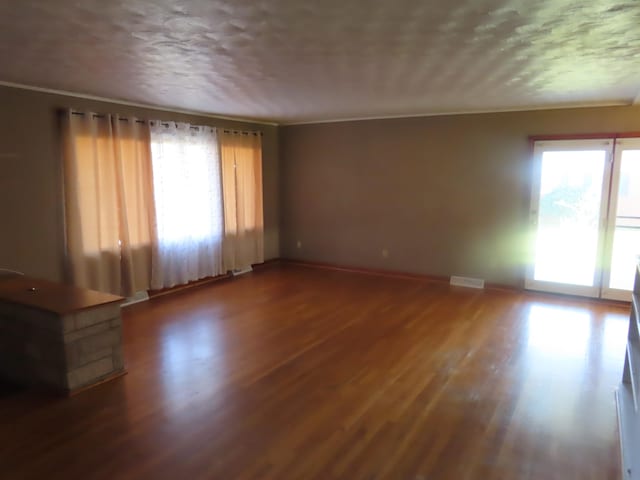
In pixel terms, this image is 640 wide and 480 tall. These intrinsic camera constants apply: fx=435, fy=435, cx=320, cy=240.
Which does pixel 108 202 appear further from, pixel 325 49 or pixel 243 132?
pixel 325 49

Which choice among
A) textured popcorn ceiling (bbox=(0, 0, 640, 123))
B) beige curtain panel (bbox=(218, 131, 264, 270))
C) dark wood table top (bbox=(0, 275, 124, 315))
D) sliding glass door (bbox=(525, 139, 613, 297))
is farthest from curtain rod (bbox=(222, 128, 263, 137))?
sliding glass door (bbox=(525, 139, 613, 297))

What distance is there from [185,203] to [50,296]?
2.54 m

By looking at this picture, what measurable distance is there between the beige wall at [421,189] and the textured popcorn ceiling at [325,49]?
3.51 ft

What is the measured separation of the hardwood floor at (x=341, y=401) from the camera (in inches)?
91.0

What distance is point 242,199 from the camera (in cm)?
657

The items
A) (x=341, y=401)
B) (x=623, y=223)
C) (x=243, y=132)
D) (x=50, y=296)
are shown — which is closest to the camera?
(x=341, y=401)

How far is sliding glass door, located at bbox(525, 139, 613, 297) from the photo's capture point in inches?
203

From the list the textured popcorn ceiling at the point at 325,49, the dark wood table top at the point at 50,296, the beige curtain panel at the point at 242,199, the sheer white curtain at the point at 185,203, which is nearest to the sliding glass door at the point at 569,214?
the textured popcorn ceiling at the point at 325,49

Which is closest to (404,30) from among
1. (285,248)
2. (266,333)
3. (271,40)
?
(271,40)

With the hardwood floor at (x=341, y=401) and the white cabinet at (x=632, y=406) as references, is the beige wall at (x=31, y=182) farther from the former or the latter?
the white cabinet at (x=632, y=406)

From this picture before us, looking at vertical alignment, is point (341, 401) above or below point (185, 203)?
below

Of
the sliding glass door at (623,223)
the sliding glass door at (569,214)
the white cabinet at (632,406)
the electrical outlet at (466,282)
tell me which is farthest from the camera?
the electrical outlet at (466,282)

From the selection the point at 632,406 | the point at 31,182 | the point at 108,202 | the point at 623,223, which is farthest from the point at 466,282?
the point at 31,182

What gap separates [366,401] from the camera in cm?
294
